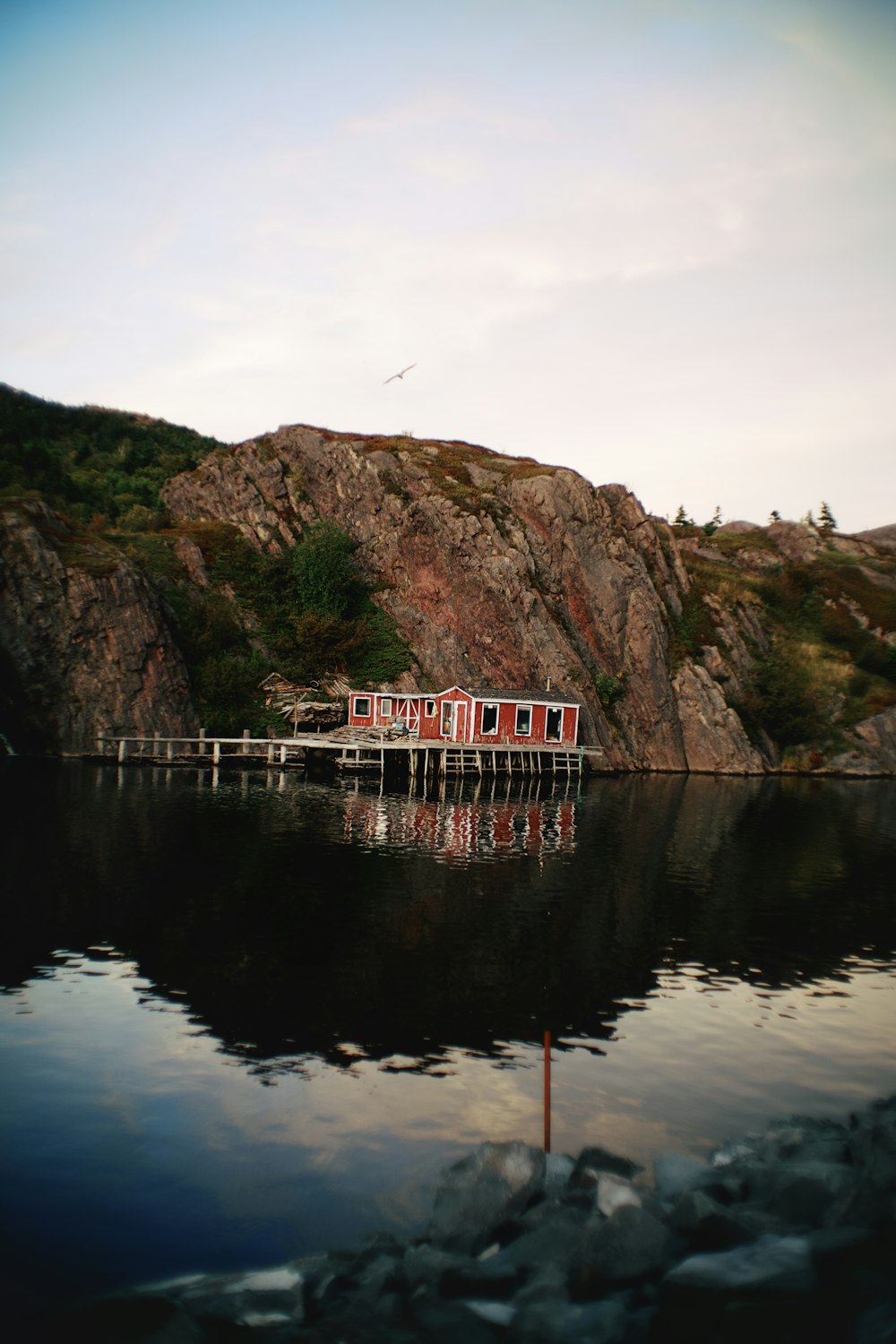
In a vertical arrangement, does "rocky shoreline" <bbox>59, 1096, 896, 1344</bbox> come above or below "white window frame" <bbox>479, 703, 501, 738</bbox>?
below

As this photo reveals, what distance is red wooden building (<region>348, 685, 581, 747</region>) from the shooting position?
7056cm

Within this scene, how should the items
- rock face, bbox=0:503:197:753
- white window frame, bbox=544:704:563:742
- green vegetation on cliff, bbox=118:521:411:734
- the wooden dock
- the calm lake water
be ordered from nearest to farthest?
the calm lake water
the wooden dock
rock face, bbox=0:503:197:753
white window frame, bbox=544:704:563:742
green vegetation on cliff, bbox=118:521:411:734

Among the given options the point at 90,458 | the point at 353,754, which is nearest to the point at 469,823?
the point at 353,754

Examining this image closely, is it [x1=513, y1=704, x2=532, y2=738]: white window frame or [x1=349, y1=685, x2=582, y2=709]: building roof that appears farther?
[x1=513, y1=704, x2=532, y2=738]: white window frame

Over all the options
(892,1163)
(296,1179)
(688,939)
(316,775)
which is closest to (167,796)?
(316,775)

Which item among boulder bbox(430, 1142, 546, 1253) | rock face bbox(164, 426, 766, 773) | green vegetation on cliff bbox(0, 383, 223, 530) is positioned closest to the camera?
boulder bbox(430, 1142, 546, 1253)

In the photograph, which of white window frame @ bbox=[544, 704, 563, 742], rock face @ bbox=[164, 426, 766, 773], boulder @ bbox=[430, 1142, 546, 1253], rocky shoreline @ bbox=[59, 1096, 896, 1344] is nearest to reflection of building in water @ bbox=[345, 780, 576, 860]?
white window frame @ bbox=[544, 704, 563, 742]

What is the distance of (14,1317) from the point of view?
416 inches

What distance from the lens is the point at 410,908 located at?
1107 inches

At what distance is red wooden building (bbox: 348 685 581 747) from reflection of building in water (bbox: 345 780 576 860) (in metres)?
7.65

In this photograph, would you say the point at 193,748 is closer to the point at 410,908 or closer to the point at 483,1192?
the point at 410,908

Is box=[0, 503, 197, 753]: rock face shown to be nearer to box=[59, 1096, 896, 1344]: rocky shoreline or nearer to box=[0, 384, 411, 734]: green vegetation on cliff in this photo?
box=[0, 384, 411, 734]: green vegetation on cliff

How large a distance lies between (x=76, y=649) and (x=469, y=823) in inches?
1450

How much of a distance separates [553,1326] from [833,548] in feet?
484
